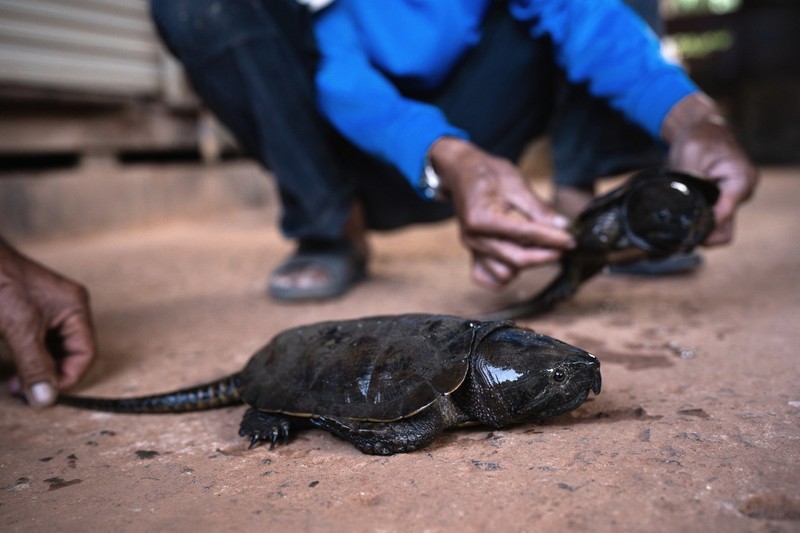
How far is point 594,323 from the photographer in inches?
95.7

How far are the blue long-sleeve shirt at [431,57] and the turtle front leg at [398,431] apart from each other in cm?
113

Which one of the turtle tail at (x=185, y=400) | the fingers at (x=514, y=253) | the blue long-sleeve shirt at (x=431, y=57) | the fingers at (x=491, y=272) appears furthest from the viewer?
the blue long-sleeve shirt at (x=431, y=57)

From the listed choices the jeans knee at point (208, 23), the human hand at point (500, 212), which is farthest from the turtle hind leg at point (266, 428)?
the jeans knee at point (208, 23)

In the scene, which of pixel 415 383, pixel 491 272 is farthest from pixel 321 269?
pixel 415 383

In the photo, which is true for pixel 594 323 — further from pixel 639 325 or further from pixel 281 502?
pixel 281 502

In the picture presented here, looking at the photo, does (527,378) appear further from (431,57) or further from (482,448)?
(431,57)

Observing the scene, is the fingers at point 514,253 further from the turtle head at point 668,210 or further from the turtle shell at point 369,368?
the turtle shell at point 369,368

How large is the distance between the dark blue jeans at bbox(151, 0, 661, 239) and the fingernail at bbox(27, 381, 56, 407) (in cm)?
138

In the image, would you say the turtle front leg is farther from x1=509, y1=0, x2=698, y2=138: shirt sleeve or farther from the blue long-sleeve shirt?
x1=509, y1=0, x2=698, y2=138: shirt sleeve

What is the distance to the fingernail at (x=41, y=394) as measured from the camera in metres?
1.87

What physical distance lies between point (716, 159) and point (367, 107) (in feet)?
4.30

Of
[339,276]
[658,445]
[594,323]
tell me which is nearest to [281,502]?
[658,445]

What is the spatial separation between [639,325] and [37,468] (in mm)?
1961

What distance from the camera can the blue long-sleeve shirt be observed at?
99.3 inches
